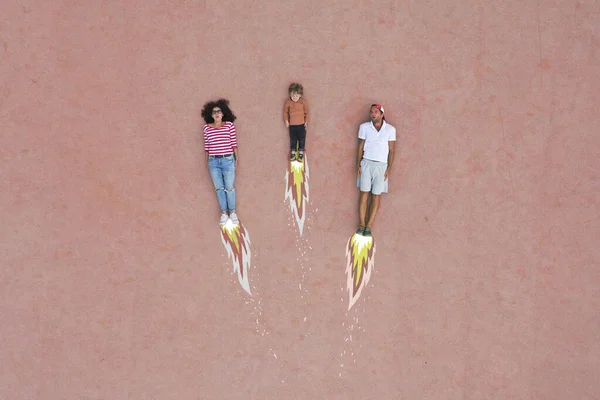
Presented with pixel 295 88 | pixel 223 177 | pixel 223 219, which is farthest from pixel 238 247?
pixel 295 88

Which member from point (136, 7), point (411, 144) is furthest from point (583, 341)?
point (136, 7)

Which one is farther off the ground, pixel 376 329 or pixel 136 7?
pixel 136 7

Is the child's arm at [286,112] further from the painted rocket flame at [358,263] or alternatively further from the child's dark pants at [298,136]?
the painted rocket flame at [358,263]

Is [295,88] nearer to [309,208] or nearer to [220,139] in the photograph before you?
[220,139]

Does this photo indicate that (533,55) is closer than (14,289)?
Yes

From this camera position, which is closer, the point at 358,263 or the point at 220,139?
the point at 220,139

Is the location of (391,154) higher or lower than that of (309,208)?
higher

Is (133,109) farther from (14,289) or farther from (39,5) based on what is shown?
(14,289)

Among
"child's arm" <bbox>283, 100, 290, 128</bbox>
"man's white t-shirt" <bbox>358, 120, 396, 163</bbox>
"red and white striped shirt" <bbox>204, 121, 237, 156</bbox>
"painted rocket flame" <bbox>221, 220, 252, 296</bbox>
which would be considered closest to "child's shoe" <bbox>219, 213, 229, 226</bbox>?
"painted rocket flame" <bbox>221, 220, 252, 296</bbox>
